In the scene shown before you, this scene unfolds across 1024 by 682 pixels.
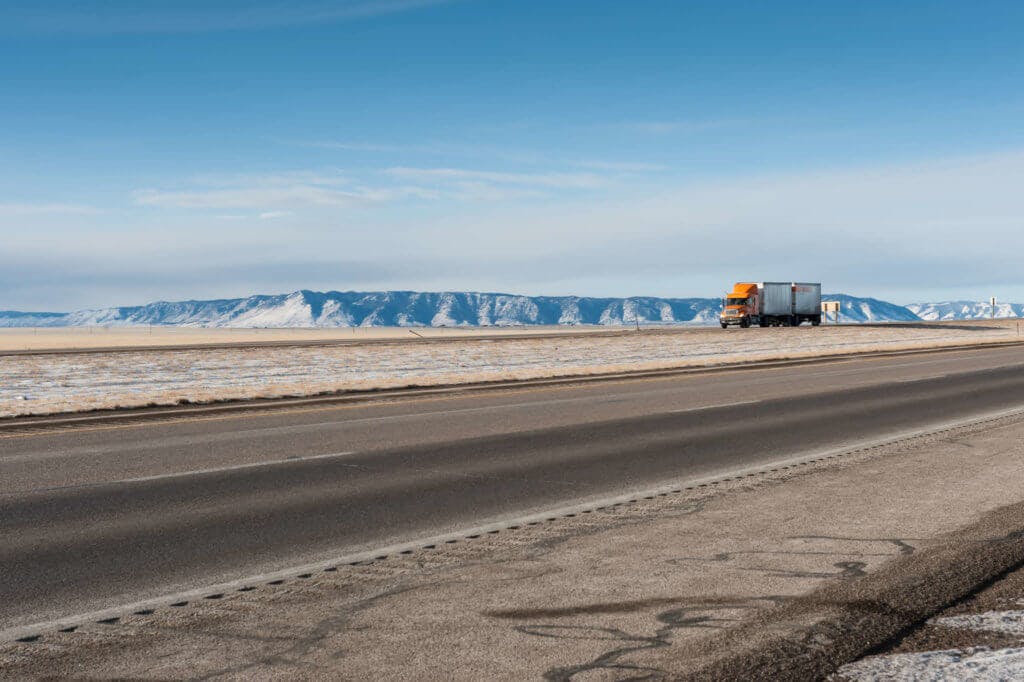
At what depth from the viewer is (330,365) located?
37031mm

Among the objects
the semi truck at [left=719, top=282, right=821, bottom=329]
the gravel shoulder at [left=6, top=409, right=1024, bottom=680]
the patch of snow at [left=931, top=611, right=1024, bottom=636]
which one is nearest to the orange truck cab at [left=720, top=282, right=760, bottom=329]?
the semi truck at [left=719, top=282, right=821, bottom=329]

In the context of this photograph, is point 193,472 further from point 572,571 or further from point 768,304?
point 768,304

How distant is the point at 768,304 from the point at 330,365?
43754 mm

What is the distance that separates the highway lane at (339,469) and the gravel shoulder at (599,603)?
0.78m

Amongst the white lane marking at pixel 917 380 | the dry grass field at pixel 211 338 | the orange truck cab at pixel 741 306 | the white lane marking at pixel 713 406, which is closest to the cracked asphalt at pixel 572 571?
the white lane marking at pixel 713 406

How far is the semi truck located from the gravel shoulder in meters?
65.1

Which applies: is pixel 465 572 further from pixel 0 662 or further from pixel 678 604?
pixel 0 662

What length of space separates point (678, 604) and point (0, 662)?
11.7 feet

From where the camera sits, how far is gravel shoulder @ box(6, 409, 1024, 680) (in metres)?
4.80

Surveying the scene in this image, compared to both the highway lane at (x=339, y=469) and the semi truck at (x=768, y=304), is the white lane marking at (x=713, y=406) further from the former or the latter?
the semi truck at (x=768, y=304)

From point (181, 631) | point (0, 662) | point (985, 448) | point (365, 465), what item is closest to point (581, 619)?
point (181, 631)

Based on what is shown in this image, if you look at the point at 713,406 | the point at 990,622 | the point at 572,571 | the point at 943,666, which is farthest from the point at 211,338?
the point at 943,666

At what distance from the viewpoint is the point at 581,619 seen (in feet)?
17.9

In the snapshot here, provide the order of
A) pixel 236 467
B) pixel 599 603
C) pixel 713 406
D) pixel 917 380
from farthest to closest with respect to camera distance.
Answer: pixel 917 380
pixel 713 406
pixel 236 467
pixel 599 603
